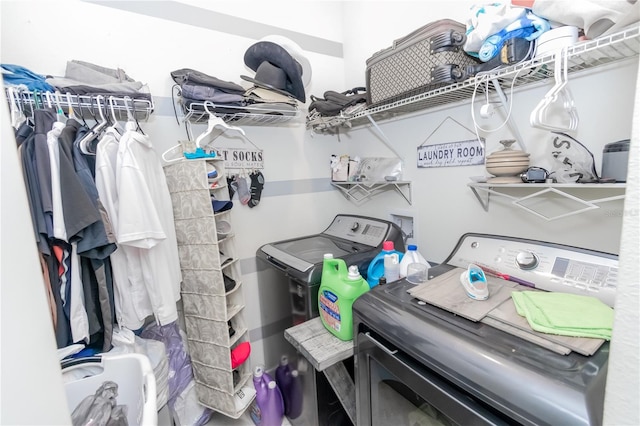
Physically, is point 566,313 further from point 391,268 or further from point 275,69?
point 275,69

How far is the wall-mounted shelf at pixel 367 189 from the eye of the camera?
197cm

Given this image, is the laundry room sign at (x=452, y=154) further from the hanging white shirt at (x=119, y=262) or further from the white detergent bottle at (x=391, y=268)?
the hanging white shirt at (x=119, y=262)

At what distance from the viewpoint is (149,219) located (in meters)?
1.29

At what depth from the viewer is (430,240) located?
6.09 feet

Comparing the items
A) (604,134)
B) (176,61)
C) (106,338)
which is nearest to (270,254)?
(106,338)

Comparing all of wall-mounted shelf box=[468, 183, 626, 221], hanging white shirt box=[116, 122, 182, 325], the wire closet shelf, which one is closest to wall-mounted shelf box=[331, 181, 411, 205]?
wall-mounted shelf box=[468, 183, 626, 221]

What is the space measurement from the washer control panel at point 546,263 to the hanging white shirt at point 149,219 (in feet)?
4.84

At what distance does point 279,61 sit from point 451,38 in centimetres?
102

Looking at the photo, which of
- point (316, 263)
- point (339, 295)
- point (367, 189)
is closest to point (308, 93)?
point (367, 189)

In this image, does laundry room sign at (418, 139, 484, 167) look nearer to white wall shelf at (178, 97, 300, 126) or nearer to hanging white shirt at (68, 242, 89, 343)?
white wall shelf at (178, 97, 300, 126)

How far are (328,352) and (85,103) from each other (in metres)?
1.66

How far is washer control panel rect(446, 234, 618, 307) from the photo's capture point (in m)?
0.96

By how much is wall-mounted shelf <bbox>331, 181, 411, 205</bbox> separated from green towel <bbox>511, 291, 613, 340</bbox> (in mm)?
1072

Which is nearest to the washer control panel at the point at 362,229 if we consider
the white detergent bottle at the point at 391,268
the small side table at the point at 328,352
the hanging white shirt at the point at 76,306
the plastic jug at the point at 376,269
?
the plastic jug at the point at 376,269
